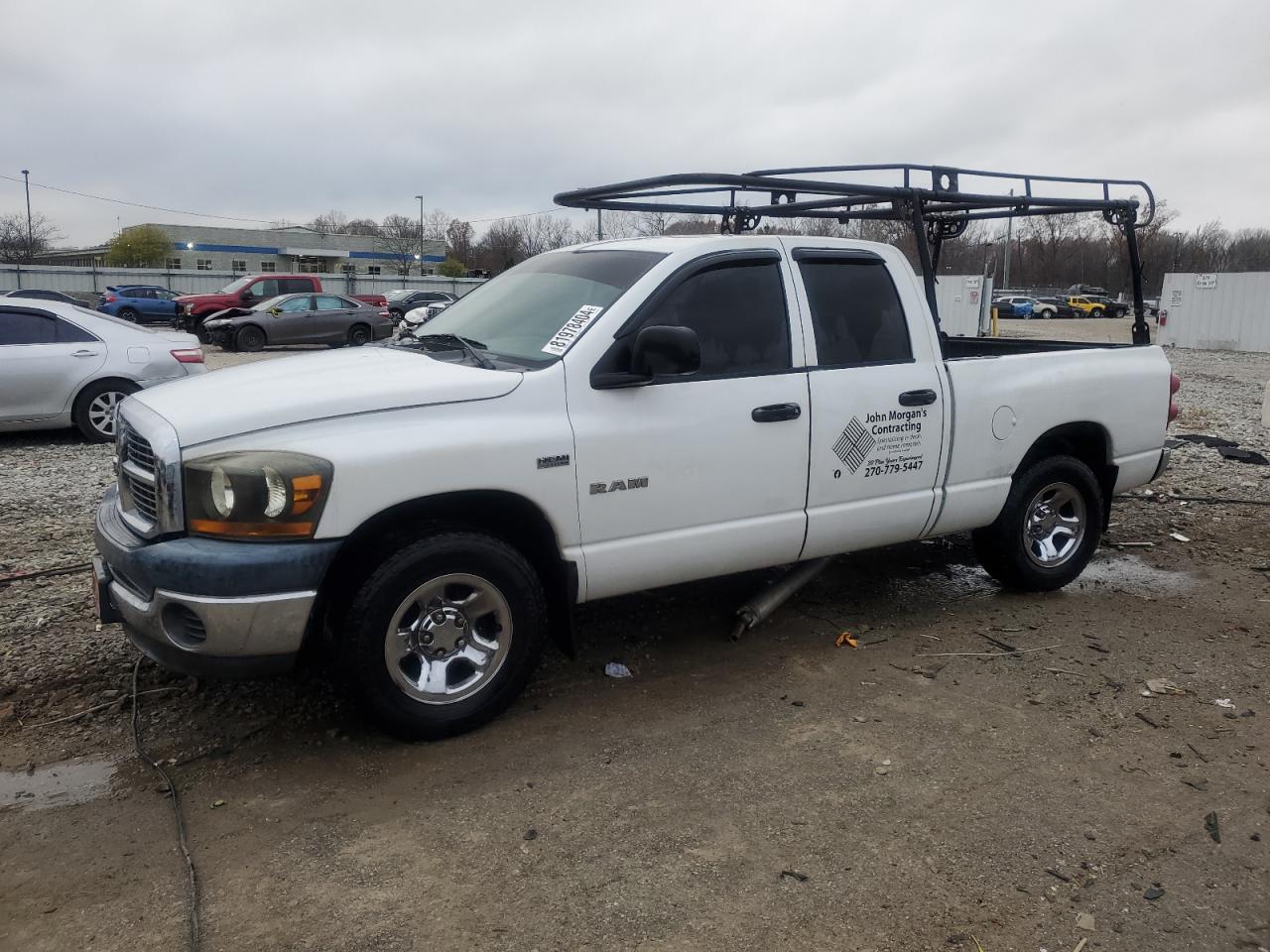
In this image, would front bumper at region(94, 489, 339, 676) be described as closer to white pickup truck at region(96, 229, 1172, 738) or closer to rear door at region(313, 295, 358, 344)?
white pickup truck at region(96, 229, 1172, 738)

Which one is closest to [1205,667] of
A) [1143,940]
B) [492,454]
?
[1143,940]

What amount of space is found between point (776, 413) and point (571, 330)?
970 millimetres

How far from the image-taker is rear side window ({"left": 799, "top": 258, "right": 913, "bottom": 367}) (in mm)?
4727

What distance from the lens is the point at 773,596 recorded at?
17.1 ft

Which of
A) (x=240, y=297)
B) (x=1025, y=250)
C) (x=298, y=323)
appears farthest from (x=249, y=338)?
(x=1025, y=250)

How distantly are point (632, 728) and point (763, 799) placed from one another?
725 millimetres

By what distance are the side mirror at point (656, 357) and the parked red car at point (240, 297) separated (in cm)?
2491

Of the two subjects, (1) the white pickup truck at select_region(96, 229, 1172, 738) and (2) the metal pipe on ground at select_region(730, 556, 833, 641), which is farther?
(2) the metal pipe on ground at select_region(730, 556, 833, 641)

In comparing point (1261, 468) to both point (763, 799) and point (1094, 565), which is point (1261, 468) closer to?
point (1094, 565)

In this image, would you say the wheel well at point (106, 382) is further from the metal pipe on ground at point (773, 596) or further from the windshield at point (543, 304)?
the metal pipe on ground at point (773, 596)

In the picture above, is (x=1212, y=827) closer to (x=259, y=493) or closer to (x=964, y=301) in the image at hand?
(x=259, y=493)

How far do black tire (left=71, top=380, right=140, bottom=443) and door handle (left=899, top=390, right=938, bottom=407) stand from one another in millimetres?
7999

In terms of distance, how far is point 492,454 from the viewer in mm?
3746

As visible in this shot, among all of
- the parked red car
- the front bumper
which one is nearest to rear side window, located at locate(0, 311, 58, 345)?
the front bumper
